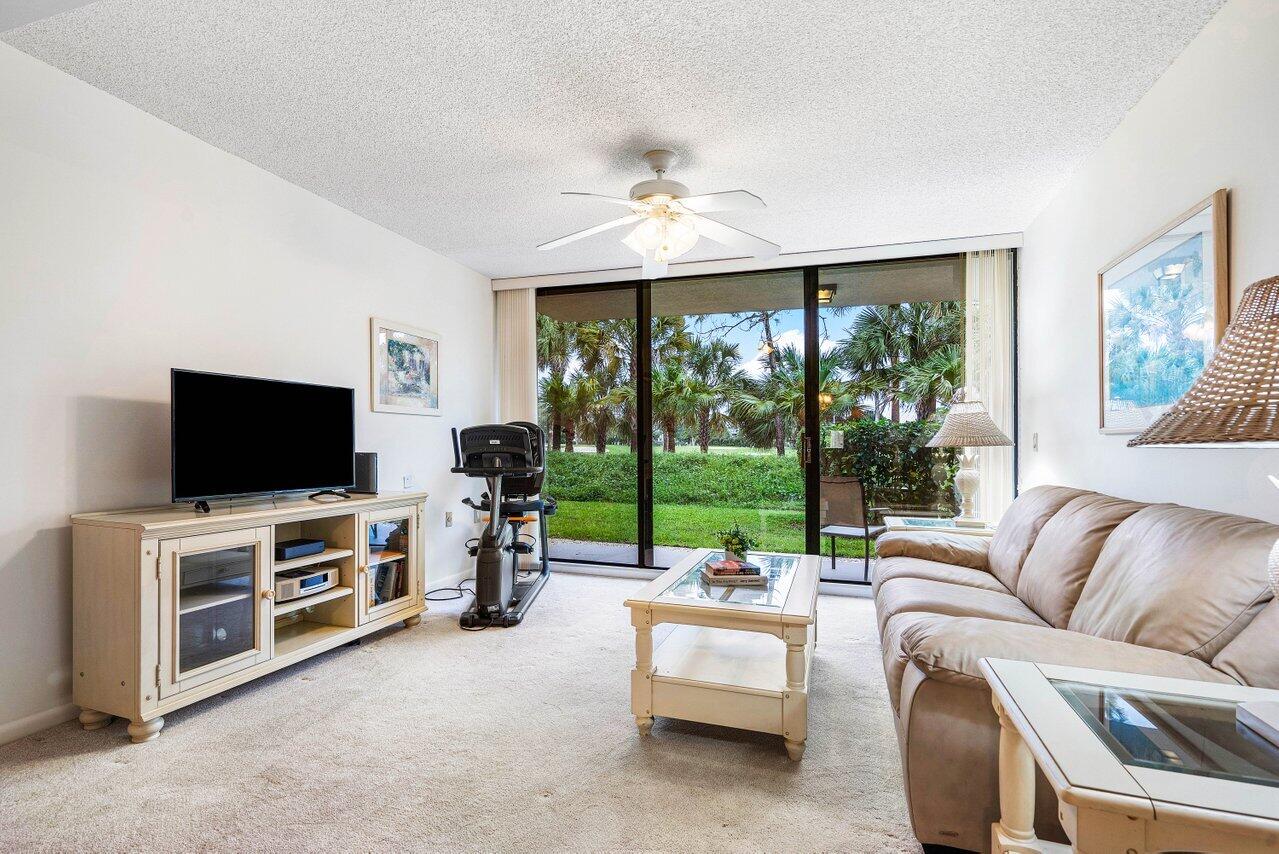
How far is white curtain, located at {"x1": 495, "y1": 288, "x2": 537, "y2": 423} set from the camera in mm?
5066

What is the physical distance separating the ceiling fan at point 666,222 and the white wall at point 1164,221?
1428 millimetres

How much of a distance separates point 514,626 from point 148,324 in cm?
226

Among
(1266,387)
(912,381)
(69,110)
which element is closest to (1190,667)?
(1266,387)

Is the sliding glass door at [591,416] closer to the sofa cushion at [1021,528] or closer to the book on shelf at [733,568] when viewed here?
the book on shelf at [733,568]

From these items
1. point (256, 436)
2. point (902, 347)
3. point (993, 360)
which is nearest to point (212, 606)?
point (256, 436)

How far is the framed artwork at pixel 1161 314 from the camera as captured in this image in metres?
1.89

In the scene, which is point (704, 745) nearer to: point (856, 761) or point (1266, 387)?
point (856, 761)

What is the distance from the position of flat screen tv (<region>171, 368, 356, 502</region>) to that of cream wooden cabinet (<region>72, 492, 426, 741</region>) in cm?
12

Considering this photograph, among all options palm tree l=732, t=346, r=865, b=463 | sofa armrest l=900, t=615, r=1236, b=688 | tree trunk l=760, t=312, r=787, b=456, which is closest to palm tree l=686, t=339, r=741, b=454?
palm tree l=732, t=346, r=865, b=463

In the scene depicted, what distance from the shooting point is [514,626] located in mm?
3455

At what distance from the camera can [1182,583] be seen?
58.4 inches

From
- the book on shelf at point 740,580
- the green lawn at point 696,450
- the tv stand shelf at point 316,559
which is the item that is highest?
the green lawn at point 696,450

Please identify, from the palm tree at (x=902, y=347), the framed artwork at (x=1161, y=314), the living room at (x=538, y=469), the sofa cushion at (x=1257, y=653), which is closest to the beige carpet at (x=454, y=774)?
the living room at (x=538, y=469)

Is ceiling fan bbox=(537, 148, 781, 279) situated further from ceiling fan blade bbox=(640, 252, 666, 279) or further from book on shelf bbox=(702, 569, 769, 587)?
book on shelf bbox=(702, 569, 769, 587)
